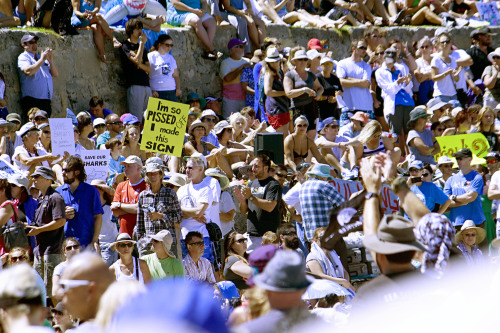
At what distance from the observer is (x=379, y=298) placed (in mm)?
4289

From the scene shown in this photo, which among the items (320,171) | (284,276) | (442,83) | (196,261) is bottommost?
(196,261)

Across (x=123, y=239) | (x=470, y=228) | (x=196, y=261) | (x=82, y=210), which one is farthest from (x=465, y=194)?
(x=82, y=210)

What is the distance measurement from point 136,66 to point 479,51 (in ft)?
23.2

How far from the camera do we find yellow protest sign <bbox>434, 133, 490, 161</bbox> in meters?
12.2

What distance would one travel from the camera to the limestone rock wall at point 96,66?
1235 cm

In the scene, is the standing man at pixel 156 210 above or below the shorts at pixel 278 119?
below

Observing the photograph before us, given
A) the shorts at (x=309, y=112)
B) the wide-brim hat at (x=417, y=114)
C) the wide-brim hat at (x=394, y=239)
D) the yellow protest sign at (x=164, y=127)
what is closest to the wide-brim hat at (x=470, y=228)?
the wide-brim hat at (x=417, y=114)

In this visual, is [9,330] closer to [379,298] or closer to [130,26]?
[379,298]

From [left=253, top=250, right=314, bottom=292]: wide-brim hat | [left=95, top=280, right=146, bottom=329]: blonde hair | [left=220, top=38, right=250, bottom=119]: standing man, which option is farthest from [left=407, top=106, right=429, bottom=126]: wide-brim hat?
[left=95, top=280, right=146, bottom=329]: blonde hair

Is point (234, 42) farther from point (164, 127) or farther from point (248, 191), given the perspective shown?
point (248, 191)

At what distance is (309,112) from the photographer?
Result: 13.1 m

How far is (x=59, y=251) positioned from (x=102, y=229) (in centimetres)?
86

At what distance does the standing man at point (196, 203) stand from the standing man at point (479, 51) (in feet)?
29.0

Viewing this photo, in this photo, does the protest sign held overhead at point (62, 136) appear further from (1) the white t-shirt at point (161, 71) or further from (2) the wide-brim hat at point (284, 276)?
(2) the wide-brim hat at point (284, 276)
